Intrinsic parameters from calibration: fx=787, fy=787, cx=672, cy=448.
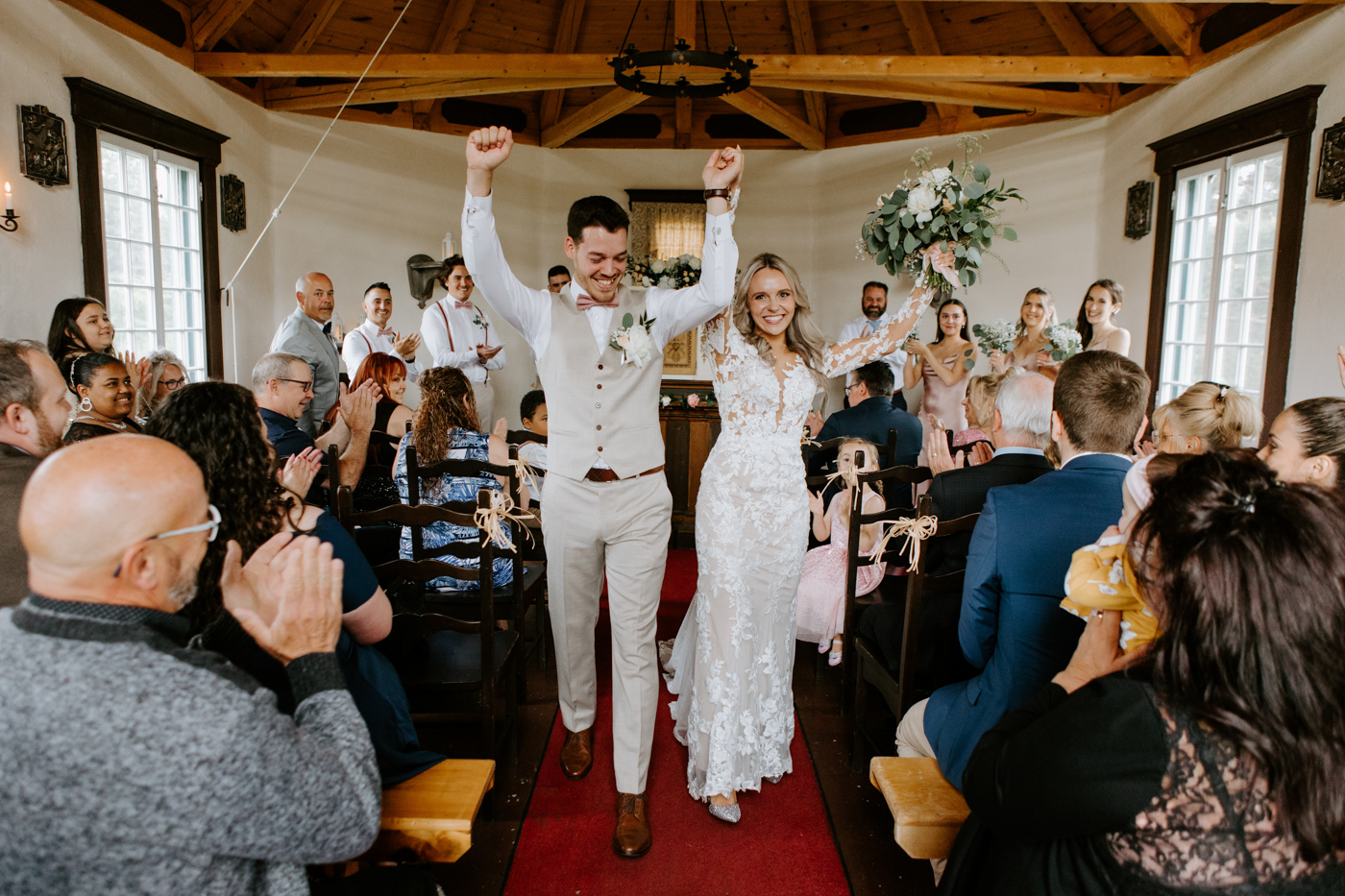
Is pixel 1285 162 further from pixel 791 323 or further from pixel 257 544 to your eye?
pixel 257 544

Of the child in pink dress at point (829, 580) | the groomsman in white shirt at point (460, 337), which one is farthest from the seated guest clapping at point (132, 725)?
the groomsman in white shirt at point (460, 337)

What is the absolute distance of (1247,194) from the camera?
529cm

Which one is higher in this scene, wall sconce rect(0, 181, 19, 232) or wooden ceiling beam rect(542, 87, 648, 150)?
wooden ceiling beam rect(542, 87, 648, 150)

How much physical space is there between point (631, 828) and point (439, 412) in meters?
1.79

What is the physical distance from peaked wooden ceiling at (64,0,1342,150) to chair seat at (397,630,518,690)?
4588 mm

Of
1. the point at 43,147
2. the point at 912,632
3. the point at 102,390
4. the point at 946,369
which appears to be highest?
the point at 43,147

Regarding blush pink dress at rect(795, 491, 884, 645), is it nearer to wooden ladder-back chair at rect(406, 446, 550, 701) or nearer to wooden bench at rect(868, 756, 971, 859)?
wooden ladder-back chair at rect(406, 446, 550, 701)

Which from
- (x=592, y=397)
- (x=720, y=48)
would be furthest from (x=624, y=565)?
(x=720, y=48)

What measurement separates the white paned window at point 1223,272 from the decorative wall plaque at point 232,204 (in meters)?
7.13

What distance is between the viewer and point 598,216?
2.27 metres

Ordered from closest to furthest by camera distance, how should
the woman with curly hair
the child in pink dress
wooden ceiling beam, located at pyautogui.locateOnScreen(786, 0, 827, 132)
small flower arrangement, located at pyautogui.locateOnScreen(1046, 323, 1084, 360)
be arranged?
the woman with curly hair < the child in pink dress < small flower arrangement, located at pyautogui.locateOnScreen(1046, 323, 1084, 360) < wooden ceiling beam, located at pyautogui.locateOnScreen(786, 0, 827, 132)

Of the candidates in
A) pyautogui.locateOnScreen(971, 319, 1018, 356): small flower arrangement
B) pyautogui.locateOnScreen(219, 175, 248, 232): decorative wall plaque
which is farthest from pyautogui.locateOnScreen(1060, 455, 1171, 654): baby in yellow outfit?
pyautogui.locateOnScreen(219, 175, 248, 232): decorative wall plaque

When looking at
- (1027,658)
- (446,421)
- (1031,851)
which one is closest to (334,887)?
(1031,851)

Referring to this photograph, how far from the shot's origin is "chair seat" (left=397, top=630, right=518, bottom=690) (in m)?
2.40
